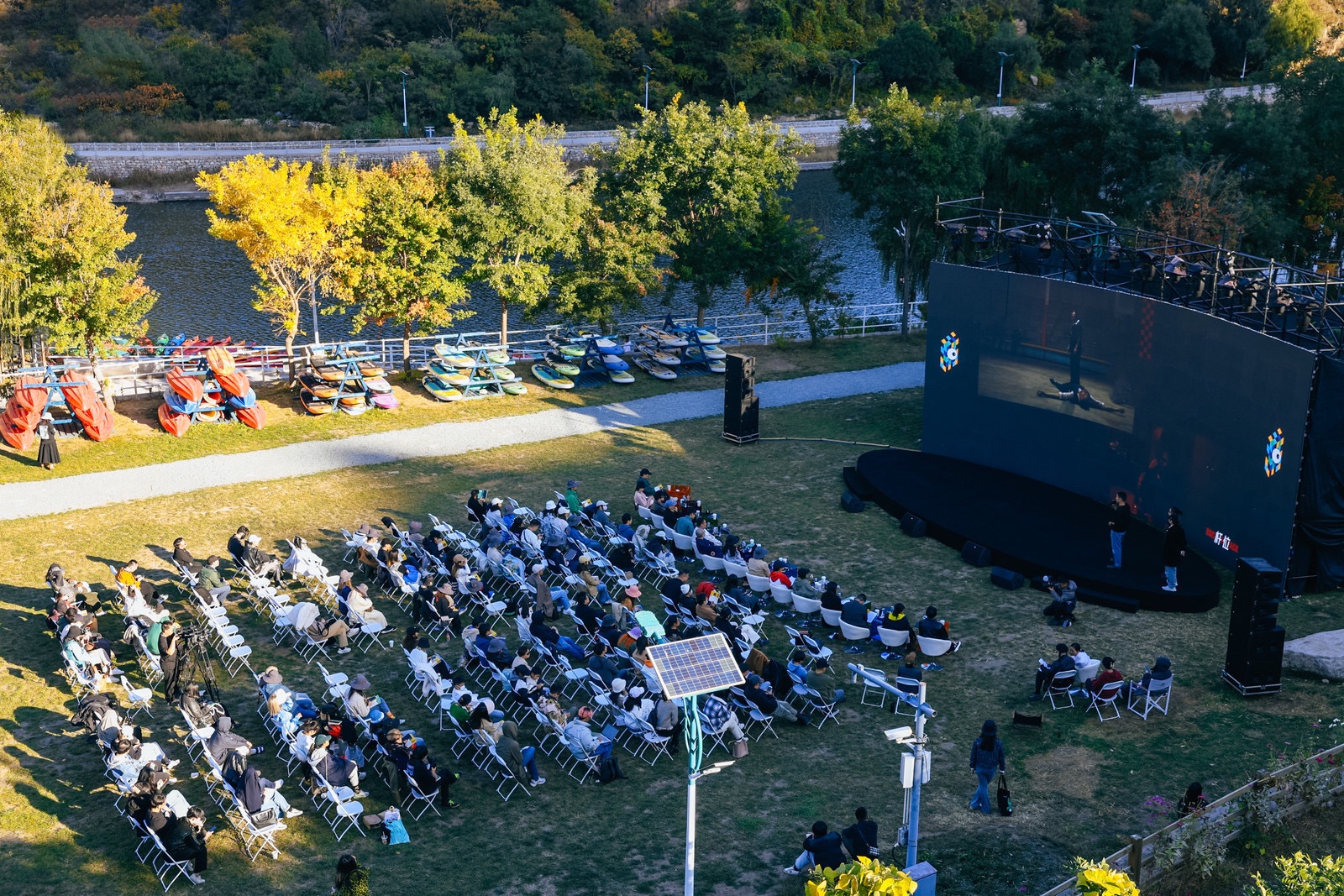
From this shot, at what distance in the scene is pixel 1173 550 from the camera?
19.6 meters

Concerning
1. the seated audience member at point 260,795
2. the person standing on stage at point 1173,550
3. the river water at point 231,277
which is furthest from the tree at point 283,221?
the person standing on stage at point 1173,550

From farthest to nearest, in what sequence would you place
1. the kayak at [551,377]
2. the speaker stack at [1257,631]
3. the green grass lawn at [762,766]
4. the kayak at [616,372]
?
the kayak at [616,372] → the kayak at [551,377] → the speaker stack at [1257,631] → the green grass lawn at [762,766]

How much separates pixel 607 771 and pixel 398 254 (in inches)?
707

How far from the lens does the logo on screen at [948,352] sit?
26.2 m

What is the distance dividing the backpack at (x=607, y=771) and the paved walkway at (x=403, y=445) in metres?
12.4

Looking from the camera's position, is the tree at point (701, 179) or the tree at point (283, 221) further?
the tree at point (701, 179)

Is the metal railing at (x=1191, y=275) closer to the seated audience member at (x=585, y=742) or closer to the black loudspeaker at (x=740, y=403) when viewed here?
the black loudspeaker at (x=740, y=403)

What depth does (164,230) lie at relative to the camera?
61031mm

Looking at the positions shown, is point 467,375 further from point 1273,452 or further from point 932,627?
point 1273,452

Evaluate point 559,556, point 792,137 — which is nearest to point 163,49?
point 792,137

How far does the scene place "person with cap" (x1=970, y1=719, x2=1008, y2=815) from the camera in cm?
1431

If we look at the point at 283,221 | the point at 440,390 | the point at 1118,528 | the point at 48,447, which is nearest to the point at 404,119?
the point at 440,390

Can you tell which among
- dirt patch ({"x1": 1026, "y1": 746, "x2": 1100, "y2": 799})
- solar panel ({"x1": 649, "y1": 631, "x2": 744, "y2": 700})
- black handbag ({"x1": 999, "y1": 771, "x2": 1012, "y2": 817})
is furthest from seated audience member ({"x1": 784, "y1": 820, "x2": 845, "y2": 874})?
dirt patch ({"x1": 1026, "y1": 746, "x2": 1100, "y2": 799})

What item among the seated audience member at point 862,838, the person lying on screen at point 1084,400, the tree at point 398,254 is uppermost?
the tree at point 398,254
